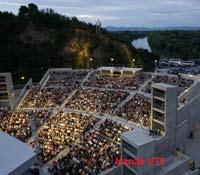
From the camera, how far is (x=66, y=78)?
6028 cm

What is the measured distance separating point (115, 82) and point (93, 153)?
2020 cm

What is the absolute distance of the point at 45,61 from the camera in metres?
83.6

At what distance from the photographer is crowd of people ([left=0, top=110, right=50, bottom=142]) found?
45.1 m

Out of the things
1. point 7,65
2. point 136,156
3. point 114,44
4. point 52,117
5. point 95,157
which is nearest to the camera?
point 136,156

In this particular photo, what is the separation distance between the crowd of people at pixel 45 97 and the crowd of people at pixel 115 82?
4302 millimetres

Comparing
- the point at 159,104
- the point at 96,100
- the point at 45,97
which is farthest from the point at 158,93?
the point at 45,97

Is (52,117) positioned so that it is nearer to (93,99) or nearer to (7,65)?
(93,99)

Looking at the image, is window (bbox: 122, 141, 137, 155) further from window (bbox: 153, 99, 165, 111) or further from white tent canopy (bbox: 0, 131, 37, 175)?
white tent canopy (bbox: 0, 131, 37, 175)

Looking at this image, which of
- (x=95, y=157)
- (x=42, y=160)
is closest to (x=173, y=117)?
(x=95, y=157)

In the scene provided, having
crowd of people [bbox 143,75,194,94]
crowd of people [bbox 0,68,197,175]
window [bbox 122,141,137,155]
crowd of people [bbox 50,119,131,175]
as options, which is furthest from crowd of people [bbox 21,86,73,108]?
window [bbox 122,141,137,155]

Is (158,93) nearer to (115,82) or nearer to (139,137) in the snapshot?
(139,137)

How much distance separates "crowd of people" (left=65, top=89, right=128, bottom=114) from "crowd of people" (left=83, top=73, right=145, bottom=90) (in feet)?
6.31

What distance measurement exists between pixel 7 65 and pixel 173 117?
167 ft

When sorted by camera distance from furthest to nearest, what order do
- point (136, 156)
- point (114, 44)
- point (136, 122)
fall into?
point (114, 44) → point (136, 122) → point (136, 156)
